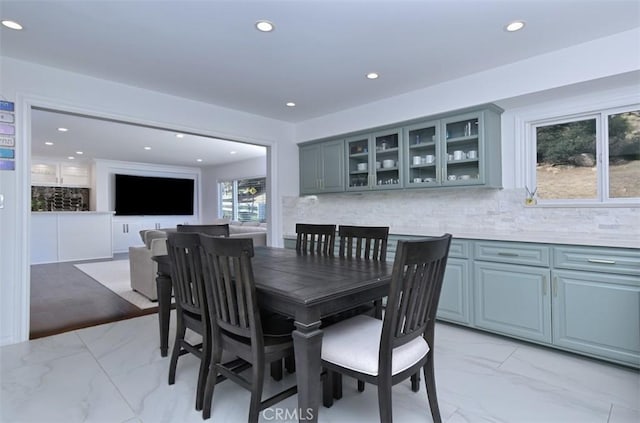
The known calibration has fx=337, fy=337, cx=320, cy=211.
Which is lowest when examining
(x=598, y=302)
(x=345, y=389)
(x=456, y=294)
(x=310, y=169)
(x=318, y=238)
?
(x=345, y=389)

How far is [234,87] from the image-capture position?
11.6ft

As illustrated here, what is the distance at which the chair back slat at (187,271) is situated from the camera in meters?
1.87

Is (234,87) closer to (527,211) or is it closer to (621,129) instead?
(527,211)

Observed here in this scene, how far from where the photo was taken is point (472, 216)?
359 cm

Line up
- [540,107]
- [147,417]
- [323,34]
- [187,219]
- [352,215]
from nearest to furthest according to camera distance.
Result: [147,417]
[323,34]
[540,107]
[352,215]
[187,219]

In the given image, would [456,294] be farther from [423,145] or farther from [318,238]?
[423,145]

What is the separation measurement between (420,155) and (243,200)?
6242mm

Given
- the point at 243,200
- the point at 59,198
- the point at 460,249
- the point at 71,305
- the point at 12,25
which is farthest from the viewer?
the point at 243,200

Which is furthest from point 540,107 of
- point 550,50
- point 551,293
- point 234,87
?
point 234,87

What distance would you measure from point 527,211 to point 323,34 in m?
2.51

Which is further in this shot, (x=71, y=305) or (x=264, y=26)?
(x=71, y=305)

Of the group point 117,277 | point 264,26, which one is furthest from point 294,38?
point 117,277

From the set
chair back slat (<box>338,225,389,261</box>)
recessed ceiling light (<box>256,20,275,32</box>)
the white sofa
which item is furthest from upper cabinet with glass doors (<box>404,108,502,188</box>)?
the white sofa

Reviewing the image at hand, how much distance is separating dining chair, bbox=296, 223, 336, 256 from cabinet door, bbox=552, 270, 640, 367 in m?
1.76
